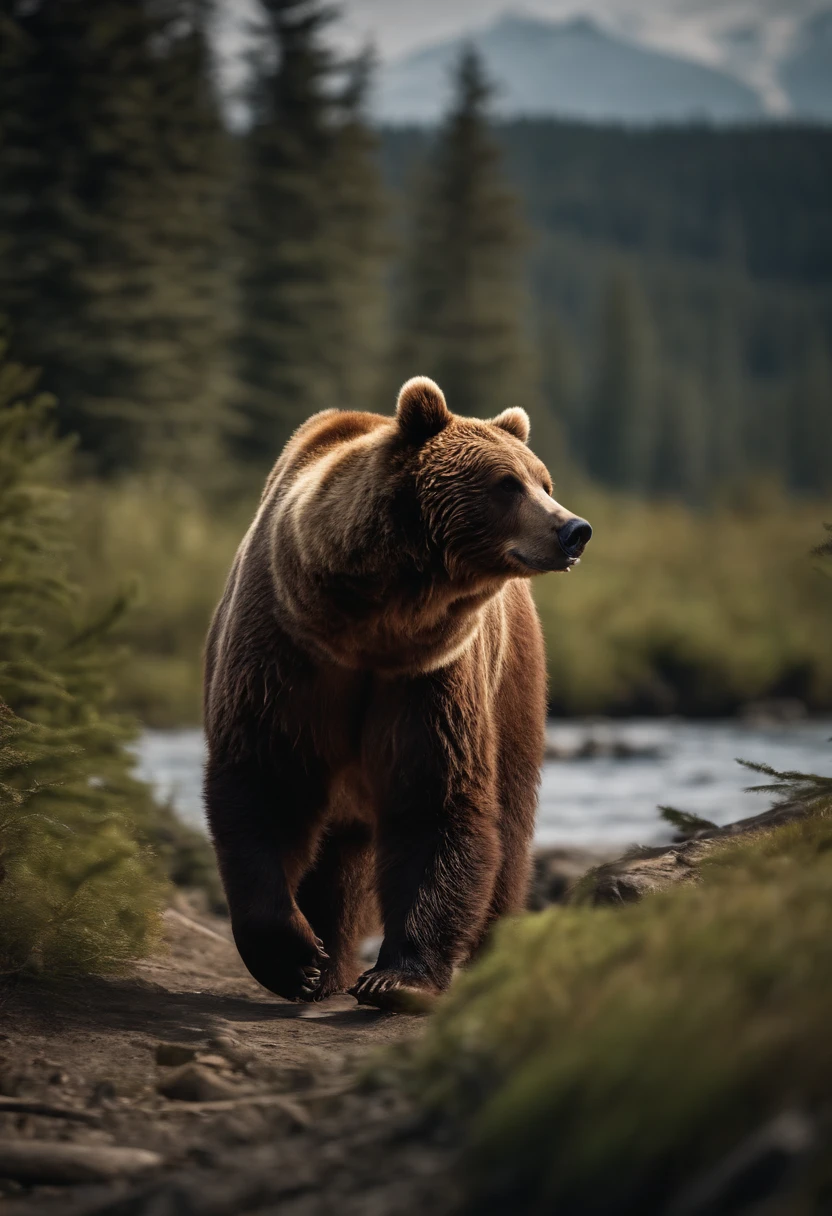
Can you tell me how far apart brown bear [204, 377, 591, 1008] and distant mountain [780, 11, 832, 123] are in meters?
119

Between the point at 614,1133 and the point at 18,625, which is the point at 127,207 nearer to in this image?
the point at 18,625

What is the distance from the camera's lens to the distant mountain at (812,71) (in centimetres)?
11544

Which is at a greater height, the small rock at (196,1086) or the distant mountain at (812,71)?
the distant mountain at (812,71)

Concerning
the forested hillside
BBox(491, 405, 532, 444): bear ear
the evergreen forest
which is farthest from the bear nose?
the forested hillside

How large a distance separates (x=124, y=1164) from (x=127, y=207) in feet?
83.8

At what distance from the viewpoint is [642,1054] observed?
204 centimetres

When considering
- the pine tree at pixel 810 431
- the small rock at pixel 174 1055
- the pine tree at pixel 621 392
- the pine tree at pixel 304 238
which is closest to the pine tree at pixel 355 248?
the pine tree at pixel 304 238

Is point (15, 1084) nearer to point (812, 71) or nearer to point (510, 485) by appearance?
point (510, 485)

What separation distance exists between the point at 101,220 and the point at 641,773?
16.4 metres

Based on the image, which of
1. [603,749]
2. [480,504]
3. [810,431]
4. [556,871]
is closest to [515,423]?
[480,504]

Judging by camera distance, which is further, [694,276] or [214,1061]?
→ [694,276]

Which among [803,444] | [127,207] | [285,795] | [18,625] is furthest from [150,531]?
[803,444]

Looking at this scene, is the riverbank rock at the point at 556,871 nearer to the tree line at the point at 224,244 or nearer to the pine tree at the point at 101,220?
the tree line at the point at 224,244

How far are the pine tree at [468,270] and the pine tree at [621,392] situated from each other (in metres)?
22.3
